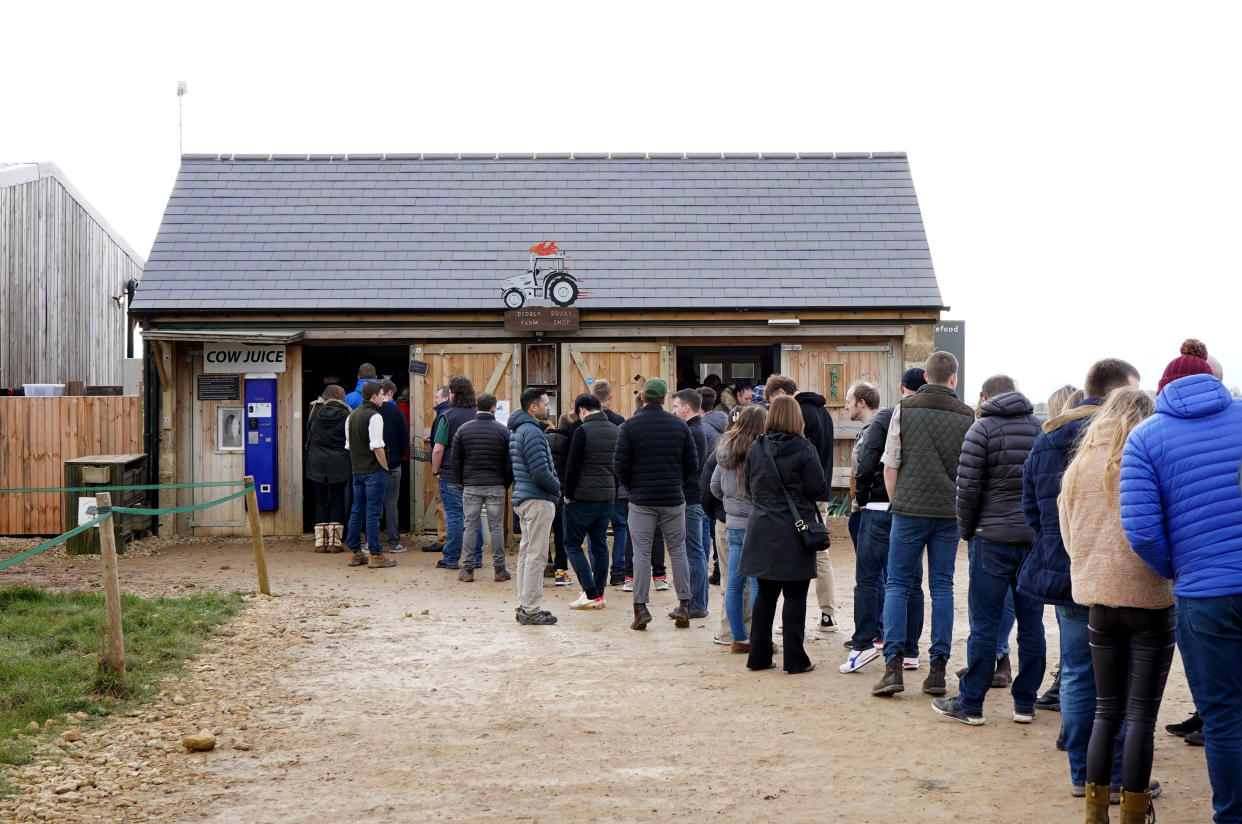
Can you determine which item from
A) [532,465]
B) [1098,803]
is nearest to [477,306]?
[532,465]

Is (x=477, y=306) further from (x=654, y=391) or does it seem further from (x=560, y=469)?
(x=654, y=391)

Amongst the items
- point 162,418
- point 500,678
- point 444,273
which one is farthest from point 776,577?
point 162,418

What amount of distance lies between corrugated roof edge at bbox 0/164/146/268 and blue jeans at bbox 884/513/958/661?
1281cm

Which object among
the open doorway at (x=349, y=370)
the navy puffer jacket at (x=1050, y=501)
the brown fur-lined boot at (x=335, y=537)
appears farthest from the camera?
the open doorway at (x=349, y=370)

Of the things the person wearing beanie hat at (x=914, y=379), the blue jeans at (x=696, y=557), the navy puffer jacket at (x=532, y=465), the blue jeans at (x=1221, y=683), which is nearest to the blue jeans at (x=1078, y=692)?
the blue jeans at (x=1221, y=683)

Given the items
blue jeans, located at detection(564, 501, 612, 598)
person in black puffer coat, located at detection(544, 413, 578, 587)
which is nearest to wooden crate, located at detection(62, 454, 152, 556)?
person in black puffer coat, located at detection(544, 413, 578, 587)

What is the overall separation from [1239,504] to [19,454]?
13.9 metres

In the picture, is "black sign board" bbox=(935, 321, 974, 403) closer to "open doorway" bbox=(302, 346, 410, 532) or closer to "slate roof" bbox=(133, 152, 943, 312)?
"slate roof" bbox=(133, 152, 943, 312)

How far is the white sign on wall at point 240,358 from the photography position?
47.1 feet

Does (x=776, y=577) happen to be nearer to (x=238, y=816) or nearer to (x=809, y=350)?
(x=238, y=816)

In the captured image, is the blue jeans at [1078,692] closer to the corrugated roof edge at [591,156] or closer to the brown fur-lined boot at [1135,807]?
the brown fur-lined boot at [1135,807]

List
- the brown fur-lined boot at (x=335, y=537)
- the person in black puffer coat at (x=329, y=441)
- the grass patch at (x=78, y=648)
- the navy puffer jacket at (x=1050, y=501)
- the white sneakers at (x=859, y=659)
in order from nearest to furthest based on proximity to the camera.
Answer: the navy puffer jacket at (x=1050, y=501), the grass patch at (x=78, y=648), the white sneakers at (x=859, y=659), the person in black puffer coat at (x=329, y=441), the brown fur-lined boot at (x=335, y=537)

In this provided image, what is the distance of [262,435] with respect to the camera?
565 inches

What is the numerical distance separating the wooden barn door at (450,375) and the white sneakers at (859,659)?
7.93 metres
